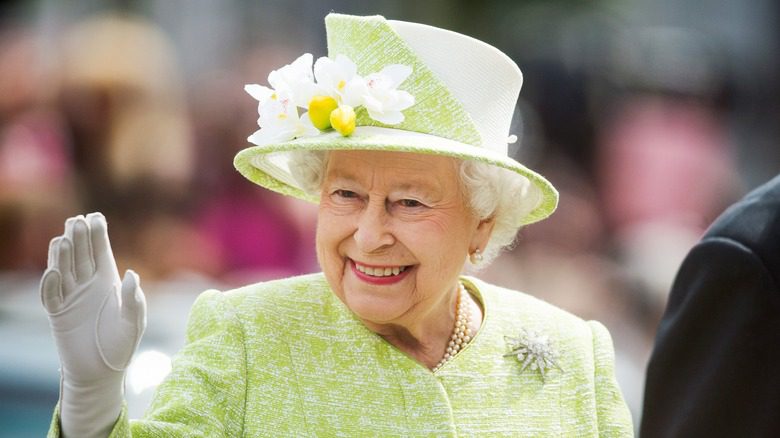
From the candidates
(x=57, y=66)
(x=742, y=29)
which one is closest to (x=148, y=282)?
(x=57, y=66)

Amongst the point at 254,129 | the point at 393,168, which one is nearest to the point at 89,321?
the point at 393,168

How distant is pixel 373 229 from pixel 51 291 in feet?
2.75

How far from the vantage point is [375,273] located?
10.5 ft

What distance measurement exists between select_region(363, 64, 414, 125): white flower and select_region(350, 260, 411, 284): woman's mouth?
0.37m

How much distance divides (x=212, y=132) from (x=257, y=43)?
693 millimetres

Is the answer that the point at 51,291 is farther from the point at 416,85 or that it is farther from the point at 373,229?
the point at 416,85

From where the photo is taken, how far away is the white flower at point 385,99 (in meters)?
3.12

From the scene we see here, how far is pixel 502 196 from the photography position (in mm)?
3436

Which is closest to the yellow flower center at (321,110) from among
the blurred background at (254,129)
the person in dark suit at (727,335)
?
the person in dark suit at (727,335)

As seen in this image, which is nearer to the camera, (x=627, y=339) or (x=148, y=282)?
(x=148, y=282)

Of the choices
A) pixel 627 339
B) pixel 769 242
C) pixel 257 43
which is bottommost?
pixel 627 339

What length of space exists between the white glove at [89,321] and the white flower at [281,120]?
61cm

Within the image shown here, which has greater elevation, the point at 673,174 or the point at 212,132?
the point at 212,132

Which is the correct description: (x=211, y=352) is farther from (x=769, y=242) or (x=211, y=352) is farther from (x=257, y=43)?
(x=257, y=43)
